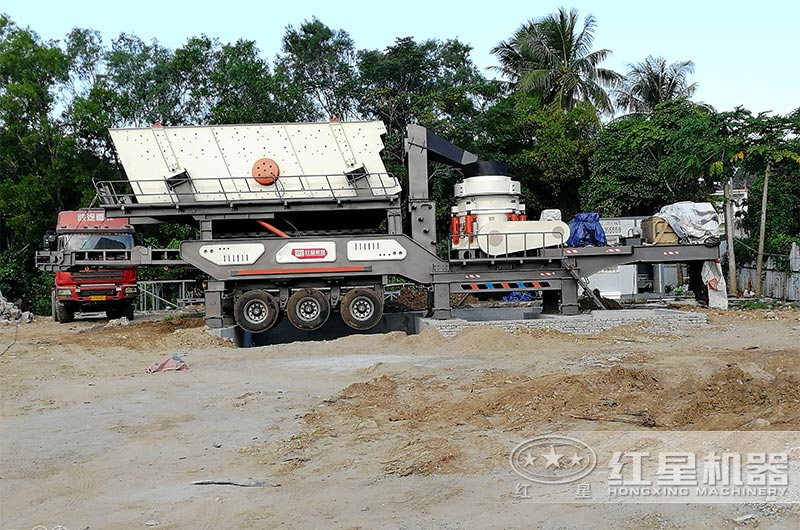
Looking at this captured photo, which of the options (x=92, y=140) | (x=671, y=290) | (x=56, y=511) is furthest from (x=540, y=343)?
(x=92, y=140)

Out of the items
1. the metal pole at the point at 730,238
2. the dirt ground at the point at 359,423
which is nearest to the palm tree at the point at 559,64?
the metal pole at the point at 730,238

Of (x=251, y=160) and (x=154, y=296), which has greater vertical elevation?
(x=251, y=160)

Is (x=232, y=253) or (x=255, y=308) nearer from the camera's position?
(x=232, y=253)

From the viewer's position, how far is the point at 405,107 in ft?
131

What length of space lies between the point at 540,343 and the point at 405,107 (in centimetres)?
2511

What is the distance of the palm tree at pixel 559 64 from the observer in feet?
143

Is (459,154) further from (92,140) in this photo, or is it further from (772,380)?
(92,140)

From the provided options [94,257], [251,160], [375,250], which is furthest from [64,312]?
[375,250]

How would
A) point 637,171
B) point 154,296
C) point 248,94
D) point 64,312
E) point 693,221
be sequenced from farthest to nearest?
1. point 248,94
2. point 637,171
3. point 154,296
4. point 64,312
5. point 693,221

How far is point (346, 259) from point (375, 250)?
697 mm

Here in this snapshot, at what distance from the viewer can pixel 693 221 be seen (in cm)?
2055

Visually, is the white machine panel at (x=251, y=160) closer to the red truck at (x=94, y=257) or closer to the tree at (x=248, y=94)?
the red truck at (x=94, y=257)

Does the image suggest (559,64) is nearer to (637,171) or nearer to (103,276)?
(637,171)

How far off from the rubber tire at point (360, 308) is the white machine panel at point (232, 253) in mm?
2284
